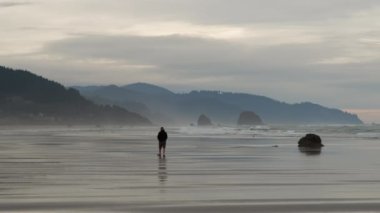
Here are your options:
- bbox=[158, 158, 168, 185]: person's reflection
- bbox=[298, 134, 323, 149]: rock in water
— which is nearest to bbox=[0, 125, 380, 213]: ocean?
bbox=[158, 158, 168, 185]: person's reflection

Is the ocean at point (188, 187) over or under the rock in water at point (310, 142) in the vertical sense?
under

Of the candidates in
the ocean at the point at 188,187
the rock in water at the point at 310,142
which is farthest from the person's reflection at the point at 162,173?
the rock in water at the point at 310,142

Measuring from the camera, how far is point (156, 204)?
15.4 metres

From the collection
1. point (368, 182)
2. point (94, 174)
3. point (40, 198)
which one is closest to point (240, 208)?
point (40, 198)

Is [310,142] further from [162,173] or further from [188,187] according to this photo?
[188,187]

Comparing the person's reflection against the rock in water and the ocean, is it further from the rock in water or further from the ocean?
the rock in water

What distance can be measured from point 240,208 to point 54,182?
25.0 ft

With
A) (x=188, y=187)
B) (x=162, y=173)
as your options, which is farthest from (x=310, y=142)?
(x=188, y=187)

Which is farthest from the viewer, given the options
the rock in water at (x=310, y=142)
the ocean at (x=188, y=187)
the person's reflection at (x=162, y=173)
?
the rock in water at (x=310, y=142)

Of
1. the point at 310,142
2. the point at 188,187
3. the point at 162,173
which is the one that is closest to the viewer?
the point at 188,187

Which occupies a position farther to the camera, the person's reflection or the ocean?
the person's reflection

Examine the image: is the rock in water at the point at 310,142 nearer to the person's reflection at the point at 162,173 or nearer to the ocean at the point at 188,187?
the ocean at the point at 188,187

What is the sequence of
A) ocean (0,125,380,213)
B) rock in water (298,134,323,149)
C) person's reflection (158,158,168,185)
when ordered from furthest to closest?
rock in water (298,134,323,149), person's reflection (158,158,168,185), ocean (0,125,380,213)

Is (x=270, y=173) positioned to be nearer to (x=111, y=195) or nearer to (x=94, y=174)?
(x=94, y=174)
